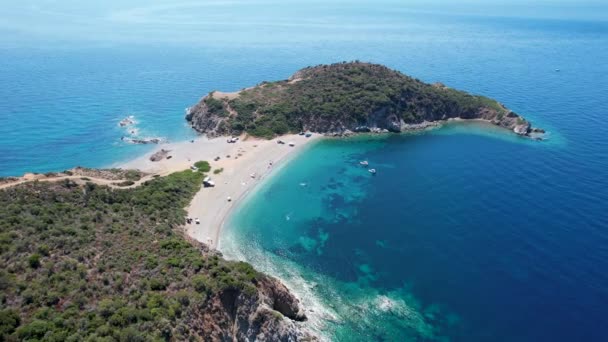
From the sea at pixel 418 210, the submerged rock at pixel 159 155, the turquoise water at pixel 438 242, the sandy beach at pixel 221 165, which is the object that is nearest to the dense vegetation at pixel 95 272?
the sandy beach at pixel 221 165

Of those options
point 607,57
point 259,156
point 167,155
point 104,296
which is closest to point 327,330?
point 104,296

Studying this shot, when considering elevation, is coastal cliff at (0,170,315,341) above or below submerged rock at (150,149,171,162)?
above

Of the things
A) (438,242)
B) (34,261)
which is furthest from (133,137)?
(438,242)

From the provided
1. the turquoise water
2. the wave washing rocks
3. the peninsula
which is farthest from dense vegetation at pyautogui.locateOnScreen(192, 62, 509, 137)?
the turquoise water

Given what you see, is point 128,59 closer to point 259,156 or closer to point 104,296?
point 259,156

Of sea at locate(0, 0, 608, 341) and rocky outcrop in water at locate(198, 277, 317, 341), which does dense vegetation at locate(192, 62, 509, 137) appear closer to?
sea at locate(0, 0, 608, 341)
